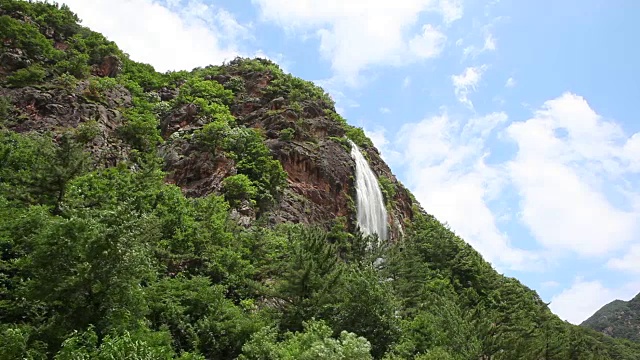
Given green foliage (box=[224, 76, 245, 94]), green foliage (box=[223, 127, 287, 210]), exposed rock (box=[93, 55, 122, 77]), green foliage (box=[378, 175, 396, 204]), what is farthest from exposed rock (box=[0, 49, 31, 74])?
green foliage (box=[378, 175, 396, 204])

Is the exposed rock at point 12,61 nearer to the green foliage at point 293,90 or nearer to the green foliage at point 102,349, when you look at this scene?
the green foliage at point 293,90

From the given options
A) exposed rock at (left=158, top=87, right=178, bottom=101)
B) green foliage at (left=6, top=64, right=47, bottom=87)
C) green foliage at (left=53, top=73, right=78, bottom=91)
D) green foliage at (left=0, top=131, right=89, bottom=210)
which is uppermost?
exposed rock at (left=158, top=87, right=178, bottom=101)

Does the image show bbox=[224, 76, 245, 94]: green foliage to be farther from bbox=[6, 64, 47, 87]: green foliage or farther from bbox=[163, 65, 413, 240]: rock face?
bbox=[6, 64, 47, 87]: green foliage

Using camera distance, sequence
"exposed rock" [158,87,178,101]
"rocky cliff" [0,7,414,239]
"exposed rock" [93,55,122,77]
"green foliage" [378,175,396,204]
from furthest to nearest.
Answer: "green foliage" [378,175,396,204] → "exposed rock" [158,87,178,101] → "exposed rock" [93,55,122,77] → "rocky cliff" [0,7,414,239]

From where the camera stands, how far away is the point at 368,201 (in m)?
51.3

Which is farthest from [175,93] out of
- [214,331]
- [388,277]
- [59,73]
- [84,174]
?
[214,331]

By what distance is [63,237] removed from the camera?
15422 mm

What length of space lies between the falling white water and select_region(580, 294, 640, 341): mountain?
231 feet

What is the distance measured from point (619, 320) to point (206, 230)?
11721 centimetres

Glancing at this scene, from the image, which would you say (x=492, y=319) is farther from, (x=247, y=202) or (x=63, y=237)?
(x=63, y=237)

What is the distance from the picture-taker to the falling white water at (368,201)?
49.1 metres

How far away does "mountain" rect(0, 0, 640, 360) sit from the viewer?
15719mm

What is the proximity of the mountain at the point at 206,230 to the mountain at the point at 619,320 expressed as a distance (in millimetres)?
44695

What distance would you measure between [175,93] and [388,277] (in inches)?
1420
